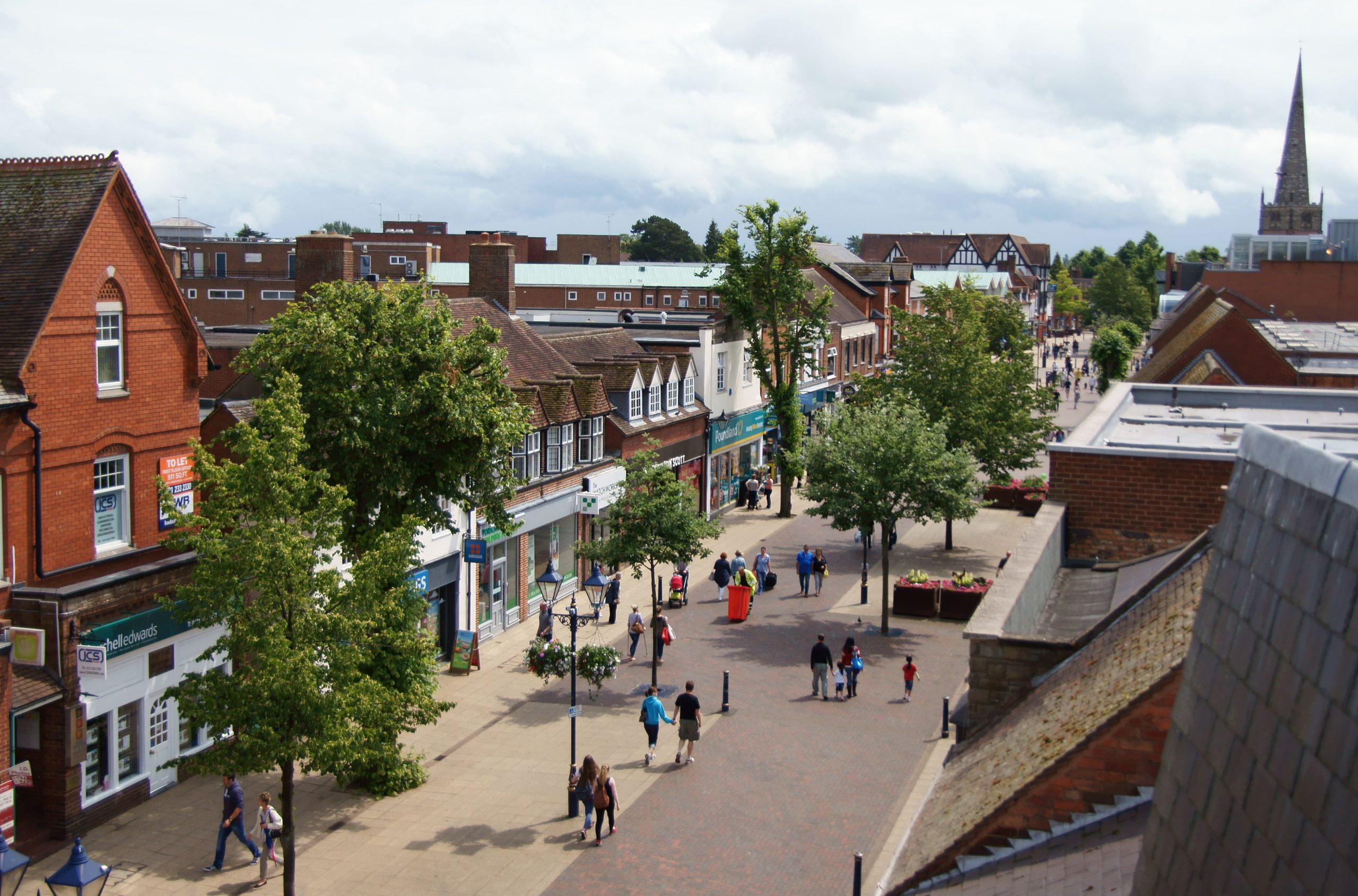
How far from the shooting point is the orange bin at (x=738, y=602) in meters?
31.4

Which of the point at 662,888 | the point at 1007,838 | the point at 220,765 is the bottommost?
the point at 662,888

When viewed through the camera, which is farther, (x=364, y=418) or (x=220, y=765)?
(x=364, y=418)

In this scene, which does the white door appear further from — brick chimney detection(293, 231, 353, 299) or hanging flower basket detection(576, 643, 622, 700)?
brick chimney detection(293, 231, 353, 299)

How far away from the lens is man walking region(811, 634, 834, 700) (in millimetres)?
25188

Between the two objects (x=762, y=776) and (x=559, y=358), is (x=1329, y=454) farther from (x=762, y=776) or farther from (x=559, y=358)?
(x=559, y=358)

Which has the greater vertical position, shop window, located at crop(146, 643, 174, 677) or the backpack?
shop window, located at crop(146, 643, 174, 677)

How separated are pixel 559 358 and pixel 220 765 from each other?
20.7 m

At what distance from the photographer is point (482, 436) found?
20969 mm

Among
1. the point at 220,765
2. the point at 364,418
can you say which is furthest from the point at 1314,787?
the point at 364,418

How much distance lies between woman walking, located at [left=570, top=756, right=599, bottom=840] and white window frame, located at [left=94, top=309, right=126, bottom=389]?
9.95m

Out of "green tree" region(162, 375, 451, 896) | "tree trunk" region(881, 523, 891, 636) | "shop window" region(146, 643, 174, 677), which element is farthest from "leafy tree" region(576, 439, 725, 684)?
"green tree" region(162, 375, 451, 896)

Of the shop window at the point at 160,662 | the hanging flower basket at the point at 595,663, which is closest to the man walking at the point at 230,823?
the shop window at the point at 160,662

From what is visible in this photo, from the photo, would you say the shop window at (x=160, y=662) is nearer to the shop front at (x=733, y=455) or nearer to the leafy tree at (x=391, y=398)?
the leafy tree at (x=391, y=398)

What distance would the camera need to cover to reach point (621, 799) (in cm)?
2031
